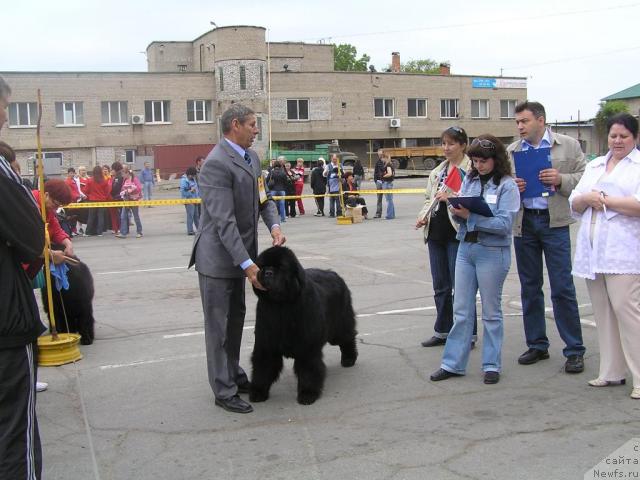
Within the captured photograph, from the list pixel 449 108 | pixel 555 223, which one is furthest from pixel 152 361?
pixel 449 108

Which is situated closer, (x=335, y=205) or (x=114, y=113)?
(x=335, y=205)

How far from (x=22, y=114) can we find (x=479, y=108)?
39212mm

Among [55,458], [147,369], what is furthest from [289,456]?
[147,369]

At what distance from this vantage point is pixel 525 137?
5.94m

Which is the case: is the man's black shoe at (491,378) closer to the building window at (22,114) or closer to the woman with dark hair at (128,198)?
the woman with dark hair at (128,198)

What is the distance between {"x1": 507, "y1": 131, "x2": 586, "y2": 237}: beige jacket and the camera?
5.77 m

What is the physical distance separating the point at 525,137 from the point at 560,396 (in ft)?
7.37

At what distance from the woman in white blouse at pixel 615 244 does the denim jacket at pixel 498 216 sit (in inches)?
18.9

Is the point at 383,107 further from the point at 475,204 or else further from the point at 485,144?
the point at 475,204

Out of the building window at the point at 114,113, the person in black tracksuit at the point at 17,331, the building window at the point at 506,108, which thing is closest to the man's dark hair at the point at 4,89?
the person in black tracksuit at the point at 17,331

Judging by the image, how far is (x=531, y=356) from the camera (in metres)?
6.08

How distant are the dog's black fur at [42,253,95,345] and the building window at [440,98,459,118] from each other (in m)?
56.2

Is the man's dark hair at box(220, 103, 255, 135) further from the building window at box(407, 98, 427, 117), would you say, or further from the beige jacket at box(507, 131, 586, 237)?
the building window at box(407, 98, 427, 117)

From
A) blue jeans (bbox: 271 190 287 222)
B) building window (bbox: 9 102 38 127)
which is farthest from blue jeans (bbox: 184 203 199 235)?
building window (bbox: 9 102 38 127)
